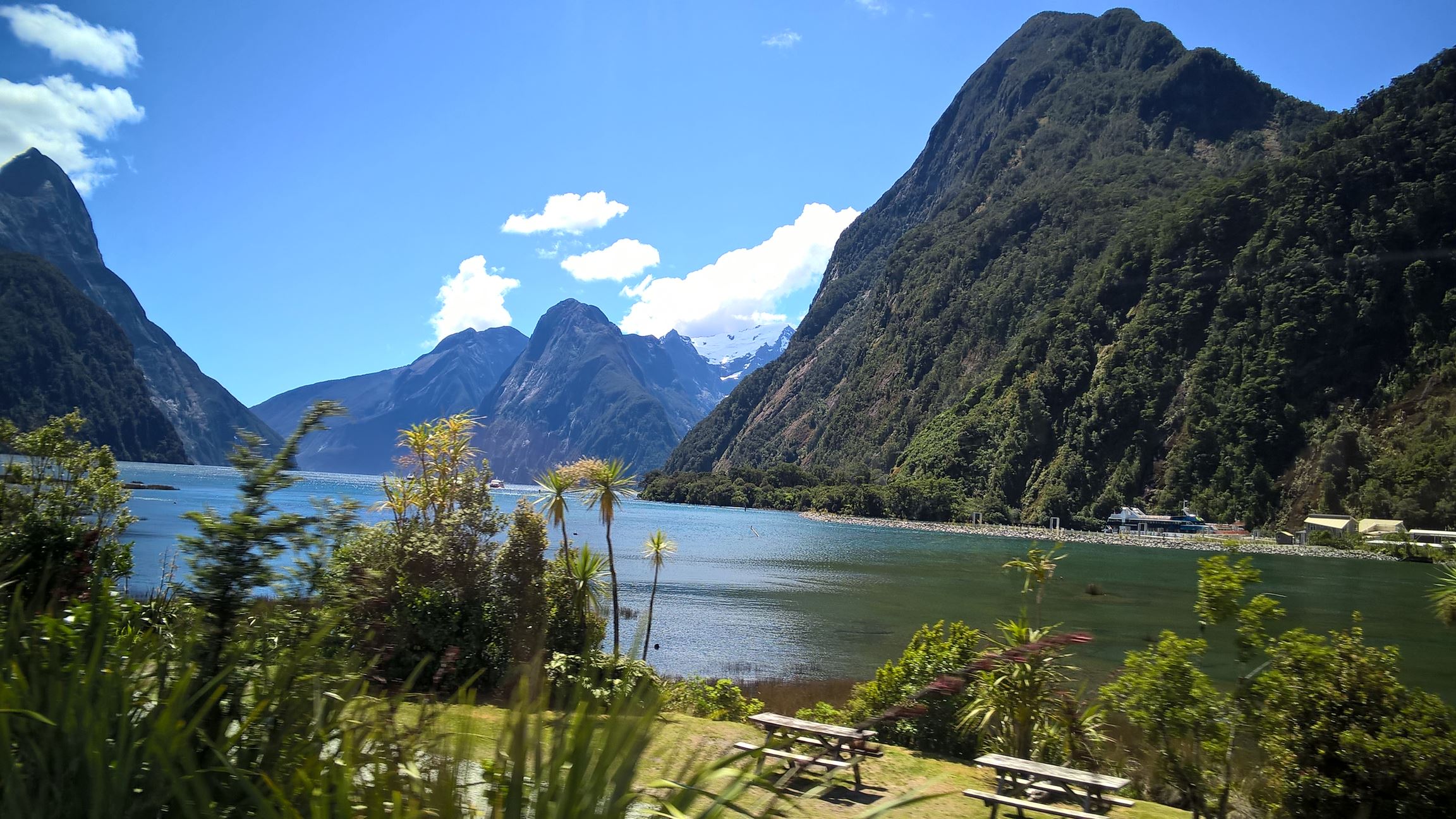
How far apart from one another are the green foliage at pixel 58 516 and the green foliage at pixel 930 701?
8853 millimetres

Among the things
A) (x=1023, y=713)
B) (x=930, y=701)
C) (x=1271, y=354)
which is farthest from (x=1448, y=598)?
(x=1271, y=354)

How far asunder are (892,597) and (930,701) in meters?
33.7

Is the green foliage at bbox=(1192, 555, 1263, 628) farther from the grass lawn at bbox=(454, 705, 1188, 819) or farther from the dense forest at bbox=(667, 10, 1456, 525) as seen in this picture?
the dense forest at bbox=(667, 10, 1456, 525)

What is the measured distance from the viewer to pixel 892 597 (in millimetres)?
44094

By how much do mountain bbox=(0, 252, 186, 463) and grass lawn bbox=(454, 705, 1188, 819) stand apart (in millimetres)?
151823

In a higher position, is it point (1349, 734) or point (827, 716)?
point (1349, 734)

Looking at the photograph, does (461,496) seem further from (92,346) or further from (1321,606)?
(92,346)

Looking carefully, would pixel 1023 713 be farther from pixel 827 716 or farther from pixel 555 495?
pixel 555 495

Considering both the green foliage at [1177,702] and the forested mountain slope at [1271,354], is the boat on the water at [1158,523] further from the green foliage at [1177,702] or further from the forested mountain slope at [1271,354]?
the green foliage at [1177,702]

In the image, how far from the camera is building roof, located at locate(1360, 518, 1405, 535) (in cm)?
8481

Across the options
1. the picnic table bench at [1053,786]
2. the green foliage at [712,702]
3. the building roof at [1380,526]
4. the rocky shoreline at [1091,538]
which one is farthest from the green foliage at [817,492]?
the picnic table bench at [1053,786]

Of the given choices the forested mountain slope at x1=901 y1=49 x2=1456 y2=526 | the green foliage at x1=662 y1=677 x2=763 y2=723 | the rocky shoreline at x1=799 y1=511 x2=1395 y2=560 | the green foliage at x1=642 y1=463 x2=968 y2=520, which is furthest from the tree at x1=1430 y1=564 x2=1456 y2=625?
the green foliage at x1=642 y1=463 x2=968 y2=520

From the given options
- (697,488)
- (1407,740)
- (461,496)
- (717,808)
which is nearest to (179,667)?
(717,808)

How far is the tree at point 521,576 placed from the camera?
13.4m
